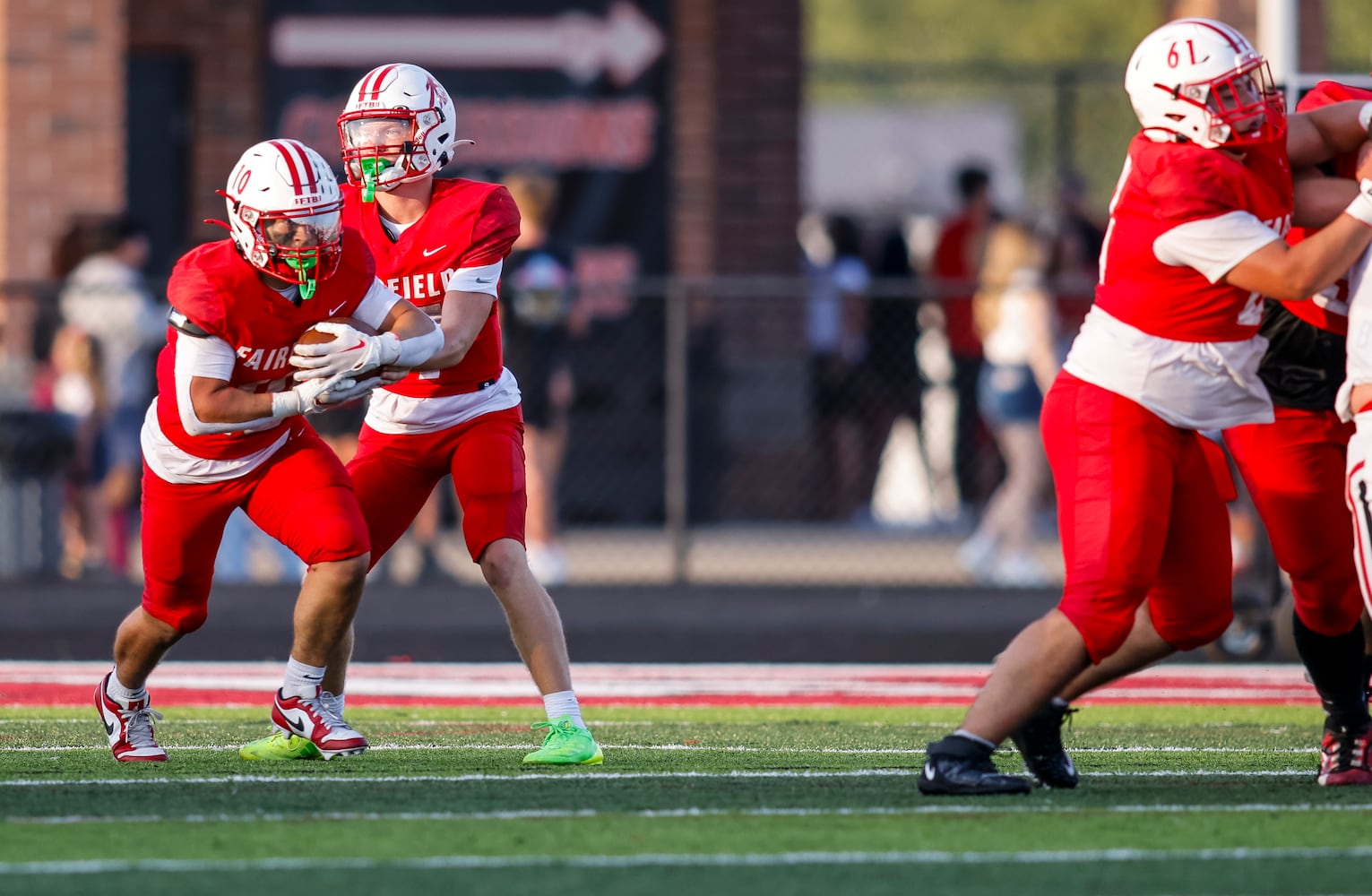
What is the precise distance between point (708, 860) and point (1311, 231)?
2.62 meters

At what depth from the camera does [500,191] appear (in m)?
7.14

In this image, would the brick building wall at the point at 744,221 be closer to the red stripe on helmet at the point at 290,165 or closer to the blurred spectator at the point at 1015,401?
the blurred spectator at the point at 1015,401

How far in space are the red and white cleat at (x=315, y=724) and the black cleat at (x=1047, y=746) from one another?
6.69ft

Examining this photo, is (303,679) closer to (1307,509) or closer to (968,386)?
(1307,509)

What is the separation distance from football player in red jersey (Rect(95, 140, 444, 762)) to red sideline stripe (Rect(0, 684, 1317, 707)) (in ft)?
6.85

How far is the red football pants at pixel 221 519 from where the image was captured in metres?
6.60

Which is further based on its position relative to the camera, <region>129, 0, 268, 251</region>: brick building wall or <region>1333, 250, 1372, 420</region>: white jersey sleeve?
<region>129, 0, 268, 251</region>: brick building wall

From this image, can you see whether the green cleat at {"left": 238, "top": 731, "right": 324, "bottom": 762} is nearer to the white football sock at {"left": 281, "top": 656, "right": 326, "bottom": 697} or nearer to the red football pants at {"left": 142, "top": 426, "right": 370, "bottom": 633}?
the white football sock at {"left": 281, "top": 656, "right": 326, "bottom": 697}

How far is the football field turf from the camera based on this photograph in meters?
4.98

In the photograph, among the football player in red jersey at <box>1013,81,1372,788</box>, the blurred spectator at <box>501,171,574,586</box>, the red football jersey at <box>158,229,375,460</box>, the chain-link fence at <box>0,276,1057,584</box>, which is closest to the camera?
the football player in red jersey at <box>1013,81,1372,788</box>

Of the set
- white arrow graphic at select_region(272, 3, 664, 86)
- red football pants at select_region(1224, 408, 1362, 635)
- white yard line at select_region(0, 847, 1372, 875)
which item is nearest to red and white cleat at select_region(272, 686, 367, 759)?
white yard line at select_region(0, 847, 1372, 875)

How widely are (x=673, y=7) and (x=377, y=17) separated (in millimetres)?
2137

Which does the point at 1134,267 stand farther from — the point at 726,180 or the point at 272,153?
the point at 726,180

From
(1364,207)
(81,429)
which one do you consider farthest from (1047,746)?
(81,429)
